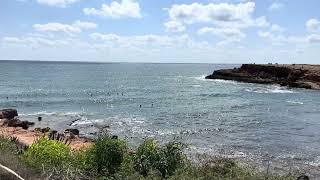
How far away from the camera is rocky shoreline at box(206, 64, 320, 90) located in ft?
299

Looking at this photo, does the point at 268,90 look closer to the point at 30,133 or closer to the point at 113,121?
the point at 113,121

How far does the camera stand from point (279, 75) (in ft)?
334

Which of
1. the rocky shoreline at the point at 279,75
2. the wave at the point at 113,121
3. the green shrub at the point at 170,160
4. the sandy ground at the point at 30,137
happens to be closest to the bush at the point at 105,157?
the green shrub at the point at 170,160

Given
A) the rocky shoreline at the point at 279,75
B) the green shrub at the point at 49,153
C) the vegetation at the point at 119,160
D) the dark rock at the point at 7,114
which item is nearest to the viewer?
the vegetation at the point at 119,160

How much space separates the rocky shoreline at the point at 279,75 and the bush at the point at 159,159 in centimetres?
7133

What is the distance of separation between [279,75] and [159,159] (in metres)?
86.3

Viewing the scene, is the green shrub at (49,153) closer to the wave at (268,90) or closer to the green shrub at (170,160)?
the green shrub at (170,160)

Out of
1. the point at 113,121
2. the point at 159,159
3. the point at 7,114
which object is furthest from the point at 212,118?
the point at 159,159

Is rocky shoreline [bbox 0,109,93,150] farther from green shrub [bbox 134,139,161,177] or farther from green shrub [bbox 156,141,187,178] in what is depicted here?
green shrub [bbox 156,141,187,178]

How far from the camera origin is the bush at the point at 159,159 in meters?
19.5

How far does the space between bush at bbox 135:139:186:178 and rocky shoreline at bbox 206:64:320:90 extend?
71.3 meters

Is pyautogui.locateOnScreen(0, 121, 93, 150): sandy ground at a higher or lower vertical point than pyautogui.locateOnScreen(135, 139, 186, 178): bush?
lower

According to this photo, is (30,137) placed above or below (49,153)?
below

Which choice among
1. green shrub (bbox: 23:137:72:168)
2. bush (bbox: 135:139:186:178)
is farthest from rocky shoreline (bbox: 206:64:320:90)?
green shrub (bbox: 23:137:72:168)
